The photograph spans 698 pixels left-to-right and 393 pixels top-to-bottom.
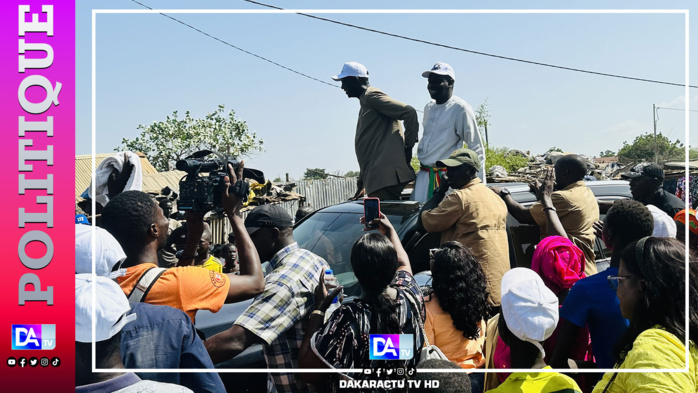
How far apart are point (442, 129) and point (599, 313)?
226cm

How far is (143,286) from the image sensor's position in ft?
7.22

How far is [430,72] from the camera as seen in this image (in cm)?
438

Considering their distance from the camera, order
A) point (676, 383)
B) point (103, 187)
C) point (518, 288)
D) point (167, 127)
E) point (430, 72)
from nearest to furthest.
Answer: point (676, 383), point (518, 288), point (103, 187), point (167, 127), point (430, 72)

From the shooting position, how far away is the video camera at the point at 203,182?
271 cm

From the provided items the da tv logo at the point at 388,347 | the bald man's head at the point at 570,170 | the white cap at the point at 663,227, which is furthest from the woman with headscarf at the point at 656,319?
the bald man's head at the point at 570,170

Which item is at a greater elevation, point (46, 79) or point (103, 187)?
point (46, 79)

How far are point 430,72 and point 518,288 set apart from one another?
256 cm

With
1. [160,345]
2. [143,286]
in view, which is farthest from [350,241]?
[160,345]

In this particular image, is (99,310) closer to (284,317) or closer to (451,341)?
(284,317)

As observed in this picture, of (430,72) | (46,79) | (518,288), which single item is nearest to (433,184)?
(430,72)

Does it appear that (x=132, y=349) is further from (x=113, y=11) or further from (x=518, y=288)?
(x=113, y=11)

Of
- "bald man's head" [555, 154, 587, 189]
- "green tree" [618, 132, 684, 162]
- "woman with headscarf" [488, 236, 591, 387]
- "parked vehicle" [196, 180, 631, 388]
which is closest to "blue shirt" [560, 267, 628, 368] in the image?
"woman with headscarf" [488, 236, 591, 387]

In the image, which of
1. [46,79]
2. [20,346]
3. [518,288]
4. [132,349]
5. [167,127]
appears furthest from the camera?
[167,127]

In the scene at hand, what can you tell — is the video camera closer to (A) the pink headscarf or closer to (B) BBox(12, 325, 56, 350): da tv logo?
(B) BBox(12, 325, 56, 350): da tv logo
